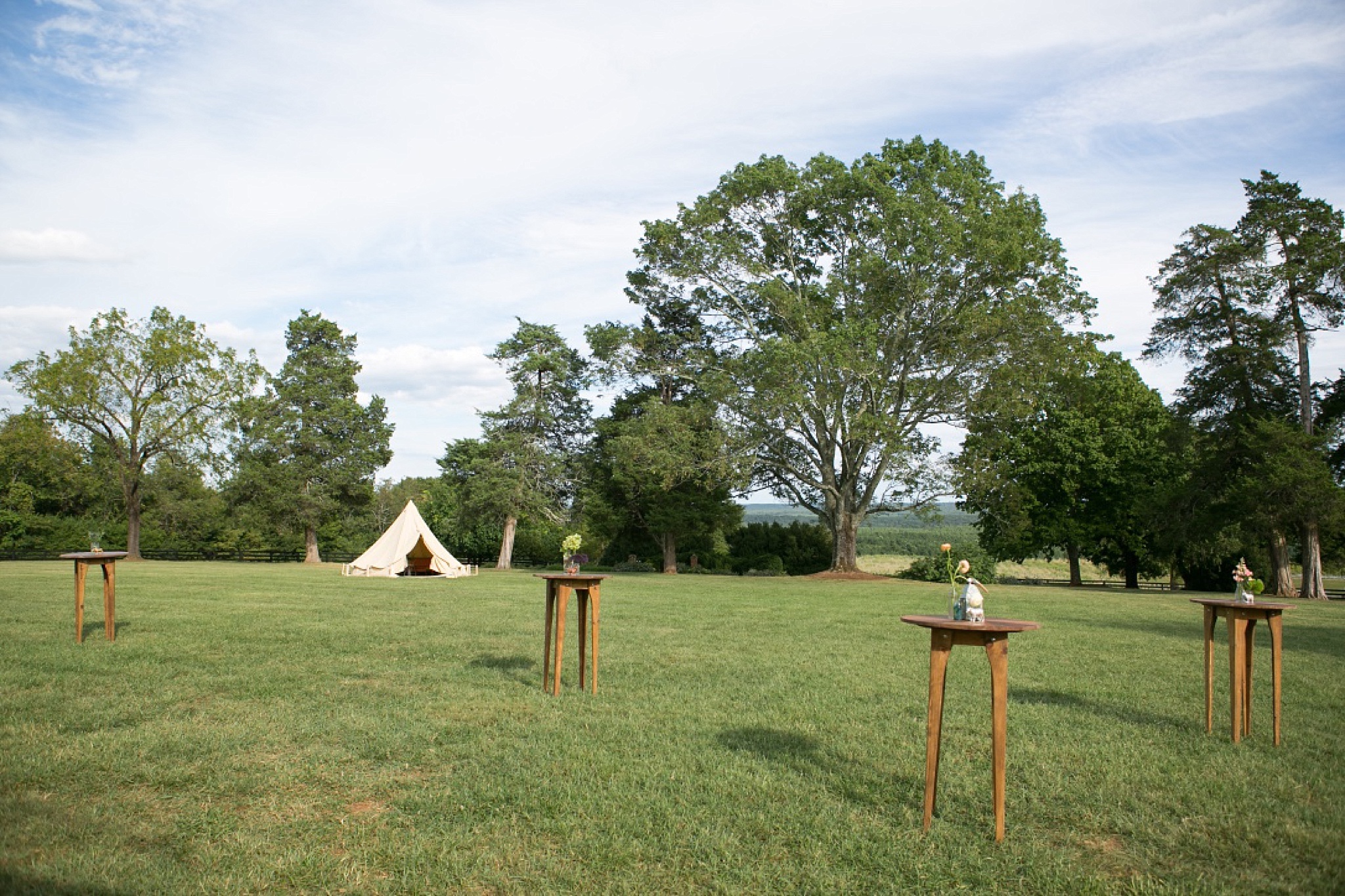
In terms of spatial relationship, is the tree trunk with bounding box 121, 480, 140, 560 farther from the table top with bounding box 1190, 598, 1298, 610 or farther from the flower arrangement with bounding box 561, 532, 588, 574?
the table top with bounding box 1190, 598, 1298, 610

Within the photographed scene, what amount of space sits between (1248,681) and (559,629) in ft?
17.2

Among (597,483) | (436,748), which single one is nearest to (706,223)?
(597,483)

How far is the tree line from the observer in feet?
87.4

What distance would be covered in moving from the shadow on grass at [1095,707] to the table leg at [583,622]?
378 centimetres

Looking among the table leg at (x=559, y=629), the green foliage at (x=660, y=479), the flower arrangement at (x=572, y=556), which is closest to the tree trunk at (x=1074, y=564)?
the green foliage at (x=660, y=479)

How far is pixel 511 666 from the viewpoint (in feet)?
29.0

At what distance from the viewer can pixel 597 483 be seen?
38750 mm

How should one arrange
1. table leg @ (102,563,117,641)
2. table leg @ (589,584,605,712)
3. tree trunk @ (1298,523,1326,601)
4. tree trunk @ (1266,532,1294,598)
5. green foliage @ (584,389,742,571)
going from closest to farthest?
table leg @ (589,584,605,712), table leg @ (102,563,117,641), tree trunk @ (1298,523,1326,601), tree trunk @ (1266,532,1294,598), green foliage @ (584,389,742,571)

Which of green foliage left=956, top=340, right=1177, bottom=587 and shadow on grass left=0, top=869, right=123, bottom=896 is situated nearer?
shadow on grass left=0, top=869, right=123, bottom=896

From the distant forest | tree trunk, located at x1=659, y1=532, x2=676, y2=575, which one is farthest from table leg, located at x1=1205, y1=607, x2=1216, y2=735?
tree trunk, located at x1=659, y1=532, x2=676, y2=575

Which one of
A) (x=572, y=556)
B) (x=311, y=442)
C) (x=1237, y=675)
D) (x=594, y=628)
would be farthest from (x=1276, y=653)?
(x=311, y=442)

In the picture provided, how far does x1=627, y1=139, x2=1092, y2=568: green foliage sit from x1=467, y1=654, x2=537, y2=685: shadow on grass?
18230 millimetres

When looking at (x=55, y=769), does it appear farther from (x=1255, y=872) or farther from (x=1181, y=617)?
(x=1181, y=617)

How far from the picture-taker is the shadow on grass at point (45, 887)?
3.33 m
